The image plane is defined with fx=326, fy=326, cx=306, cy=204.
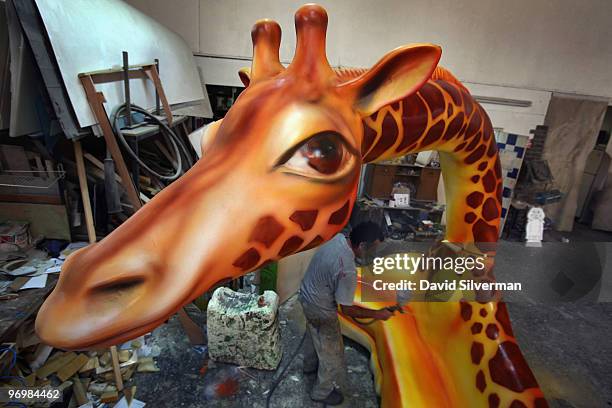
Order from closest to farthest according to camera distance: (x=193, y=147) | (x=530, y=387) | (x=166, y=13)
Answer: (x=530, y=387) < (x=193, y=147) < (x=166, y=13)

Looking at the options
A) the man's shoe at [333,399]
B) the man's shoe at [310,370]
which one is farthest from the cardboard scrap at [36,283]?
the man's shoe at [333,399]

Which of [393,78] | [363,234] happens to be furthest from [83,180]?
[393,78]

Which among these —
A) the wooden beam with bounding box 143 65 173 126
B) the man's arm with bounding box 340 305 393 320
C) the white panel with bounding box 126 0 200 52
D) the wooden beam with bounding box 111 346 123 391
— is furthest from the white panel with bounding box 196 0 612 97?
the wooden beam with bounding box 111 346 123 391

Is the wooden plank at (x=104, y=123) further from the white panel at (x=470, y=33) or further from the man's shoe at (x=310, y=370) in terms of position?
the white panel at (x=470, y=33)

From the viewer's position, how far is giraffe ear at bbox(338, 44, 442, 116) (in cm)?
81

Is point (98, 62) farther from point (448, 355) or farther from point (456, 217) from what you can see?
point (448, 355)

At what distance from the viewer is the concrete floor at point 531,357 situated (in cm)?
196

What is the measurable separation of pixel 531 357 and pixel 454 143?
2.76m

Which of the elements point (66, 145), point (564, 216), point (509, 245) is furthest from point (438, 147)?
point (564, 216)

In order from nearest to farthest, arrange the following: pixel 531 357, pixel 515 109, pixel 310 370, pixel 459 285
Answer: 1. pixel 459 285
2. pixel 310 370
3. pixel 531 357
4. pixel 515 109

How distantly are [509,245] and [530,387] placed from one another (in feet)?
15.2

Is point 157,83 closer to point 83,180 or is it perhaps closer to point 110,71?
point 110,71

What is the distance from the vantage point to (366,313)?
2559 mm

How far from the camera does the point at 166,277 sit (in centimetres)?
62
